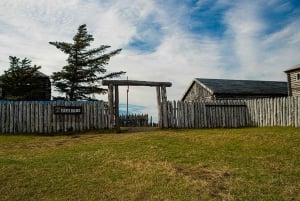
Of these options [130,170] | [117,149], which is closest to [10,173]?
[130,170]

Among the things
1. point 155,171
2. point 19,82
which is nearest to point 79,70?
point 19,82

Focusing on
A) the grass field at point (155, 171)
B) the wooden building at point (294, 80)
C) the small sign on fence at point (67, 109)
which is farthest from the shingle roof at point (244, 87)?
the grass field at point (155, 171)

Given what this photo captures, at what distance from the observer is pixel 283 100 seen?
19.8 metres

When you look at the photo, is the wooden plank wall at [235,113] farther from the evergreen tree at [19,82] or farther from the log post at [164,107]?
the evergreen tree at [19,82]

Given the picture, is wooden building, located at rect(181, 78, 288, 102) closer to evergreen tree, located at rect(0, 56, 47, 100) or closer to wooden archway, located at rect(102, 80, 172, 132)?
wooden archway, located at rect(102, 80, 172, 132)

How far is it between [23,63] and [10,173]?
85.5 feet

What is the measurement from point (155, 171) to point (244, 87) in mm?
23327

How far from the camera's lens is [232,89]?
28703 mm

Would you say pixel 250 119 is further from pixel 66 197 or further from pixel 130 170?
pixel 66 197

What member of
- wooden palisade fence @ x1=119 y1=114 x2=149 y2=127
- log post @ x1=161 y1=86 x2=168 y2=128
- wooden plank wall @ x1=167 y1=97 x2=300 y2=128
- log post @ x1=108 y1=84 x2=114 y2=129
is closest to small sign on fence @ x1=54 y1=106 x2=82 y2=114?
log post @ x1=108 y1=84 x2=114 y2=129

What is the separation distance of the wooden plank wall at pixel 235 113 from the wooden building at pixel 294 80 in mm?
8983

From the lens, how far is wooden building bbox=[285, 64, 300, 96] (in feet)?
93.7

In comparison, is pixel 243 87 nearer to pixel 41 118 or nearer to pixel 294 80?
pixel 294 80

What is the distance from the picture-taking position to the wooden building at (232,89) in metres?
28.1
